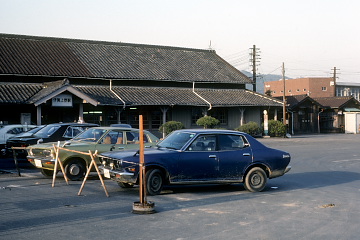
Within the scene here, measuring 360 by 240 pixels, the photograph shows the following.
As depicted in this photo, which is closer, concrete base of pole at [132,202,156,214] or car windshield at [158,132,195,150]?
concrete base of pole at [132,202,156,214]

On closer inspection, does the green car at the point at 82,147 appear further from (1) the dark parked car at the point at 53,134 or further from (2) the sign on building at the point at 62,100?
(2) the sign on building at the point at 62,100

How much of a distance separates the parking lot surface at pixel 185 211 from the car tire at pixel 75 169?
0.31 m

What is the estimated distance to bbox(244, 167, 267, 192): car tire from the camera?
1227 centimetres

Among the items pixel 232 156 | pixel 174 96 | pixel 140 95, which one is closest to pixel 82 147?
pixel 232 156

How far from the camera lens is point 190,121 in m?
42.0

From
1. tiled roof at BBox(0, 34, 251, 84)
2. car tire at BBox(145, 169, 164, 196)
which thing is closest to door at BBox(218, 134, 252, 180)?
car tire at BBox(145, 169, 164, 196)

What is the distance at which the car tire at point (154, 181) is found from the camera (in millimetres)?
11203

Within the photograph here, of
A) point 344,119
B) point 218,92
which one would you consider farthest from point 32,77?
point 344,119

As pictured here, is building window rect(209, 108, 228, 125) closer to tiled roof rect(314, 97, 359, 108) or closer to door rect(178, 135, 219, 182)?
tiled roof rect(314, 97, 359, 108)

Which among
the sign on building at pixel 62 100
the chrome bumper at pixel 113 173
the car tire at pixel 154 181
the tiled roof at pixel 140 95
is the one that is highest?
the tiled roof at pixel 140 95

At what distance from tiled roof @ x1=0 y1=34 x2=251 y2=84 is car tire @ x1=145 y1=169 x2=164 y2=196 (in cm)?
2582

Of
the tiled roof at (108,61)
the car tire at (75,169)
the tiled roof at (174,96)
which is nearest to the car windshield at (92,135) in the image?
the car tire at (75,169)

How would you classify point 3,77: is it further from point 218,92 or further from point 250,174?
point 250,174

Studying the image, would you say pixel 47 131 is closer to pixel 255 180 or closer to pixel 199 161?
pixel 199 161
